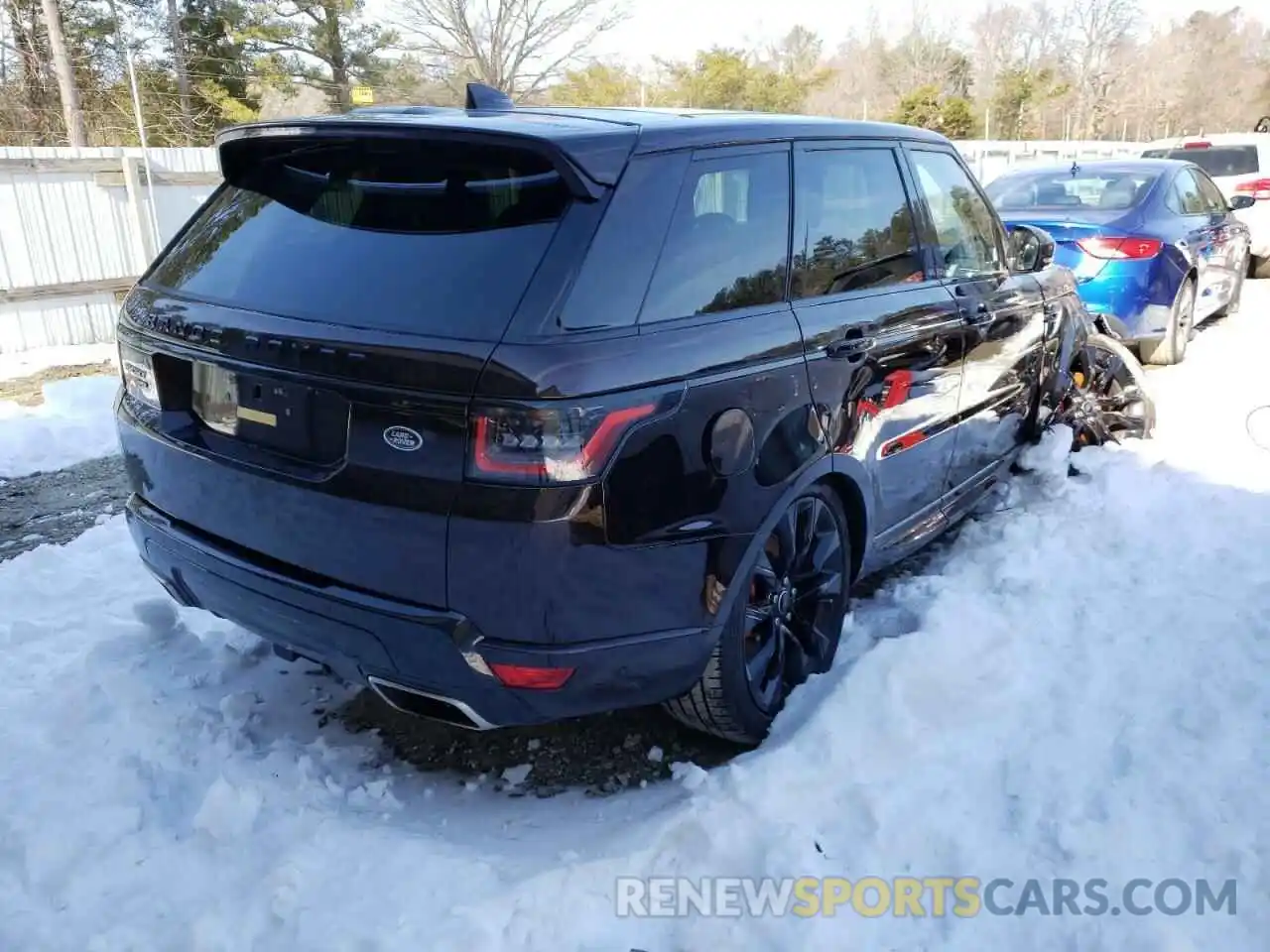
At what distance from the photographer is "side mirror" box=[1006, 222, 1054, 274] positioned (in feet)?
14.6

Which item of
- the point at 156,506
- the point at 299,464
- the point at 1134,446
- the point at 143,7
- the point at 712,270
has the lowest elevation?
the point at 1134,446

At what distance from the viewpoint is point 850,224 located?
10.7 feet

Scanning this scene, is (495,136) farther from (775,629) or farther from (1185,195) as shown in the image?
(1185,195)

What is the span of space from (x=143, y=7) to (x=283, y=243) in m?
30.4

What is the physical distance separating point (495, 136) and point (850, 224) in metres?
1.40

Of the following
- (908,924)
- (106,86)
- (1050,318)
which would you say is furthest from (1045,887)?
(106,86)

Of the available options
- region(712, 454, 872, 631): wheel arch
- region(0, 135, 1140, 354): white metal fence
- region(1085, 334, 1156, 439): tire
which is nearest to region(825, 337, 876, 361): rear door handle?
region(712, 454, 872, 631): wheel arch

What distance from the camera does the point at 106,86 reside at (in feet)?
87.7

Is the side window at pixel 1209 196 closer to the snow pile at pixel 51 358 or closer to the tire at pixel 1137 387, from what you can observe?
the tire at pixel 1137 387

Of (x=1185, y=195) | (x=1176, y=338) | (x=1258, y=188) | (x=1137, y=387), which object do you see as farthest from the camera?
(x=1258, y=188)

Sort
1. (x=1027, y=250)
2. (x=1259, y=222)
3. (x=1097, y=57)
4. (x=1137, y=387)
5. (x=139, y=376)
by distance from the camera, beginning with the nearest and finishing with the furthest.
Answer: (x=139, y=376)
(x=1027, y=250)
(x=1137, y=387)
(x=1259, y=222)
(x=1097, y=57)

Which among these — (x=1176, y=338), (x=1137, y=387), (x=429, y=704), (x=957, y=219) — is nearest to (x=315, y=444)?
(x=429, y=704)

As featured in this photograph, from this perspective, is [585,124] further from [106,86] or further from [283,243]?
[106,86]

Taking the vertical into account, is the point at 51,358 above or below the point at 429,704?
below
